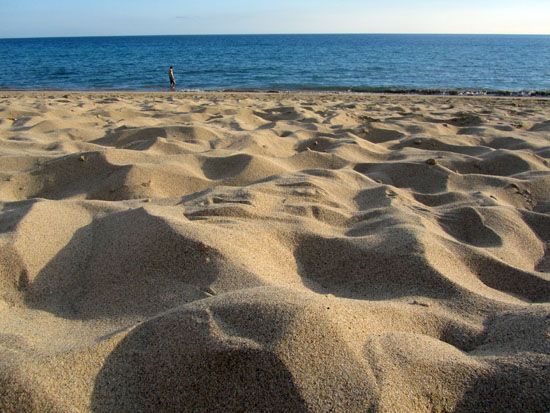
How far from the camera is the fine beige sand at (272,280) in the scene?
0.97m

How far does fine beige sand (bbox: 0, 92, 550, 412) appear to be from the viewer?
3.19 ft

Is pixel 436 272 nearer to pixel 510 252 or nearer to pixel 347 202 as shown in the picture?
pixel 510 252

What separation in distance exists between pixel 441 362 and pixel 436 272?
596mm

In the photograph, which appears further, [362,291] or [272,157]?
[272,157]

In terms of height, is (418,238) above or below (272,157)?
above

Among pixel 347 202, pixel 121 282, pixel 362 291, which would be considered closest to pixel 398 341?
pixel 362 291

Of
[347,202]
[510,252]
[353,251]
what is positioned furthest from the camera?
[347,202]

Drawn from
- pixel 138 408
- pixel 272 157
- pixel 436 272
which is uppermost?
pixel 138 408

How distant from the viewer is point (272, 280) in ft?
4.95

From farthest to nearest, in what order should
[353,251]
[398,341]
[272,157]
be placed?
[272,157] → [353,251] → [398,341]

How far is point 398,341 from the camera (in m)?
1.13

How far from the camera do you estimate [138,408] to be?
95 cm

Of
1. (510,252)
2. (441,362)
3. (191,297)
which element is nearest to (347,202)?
(510,252)

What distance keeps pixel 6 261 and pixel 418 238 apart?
1.54 metres
